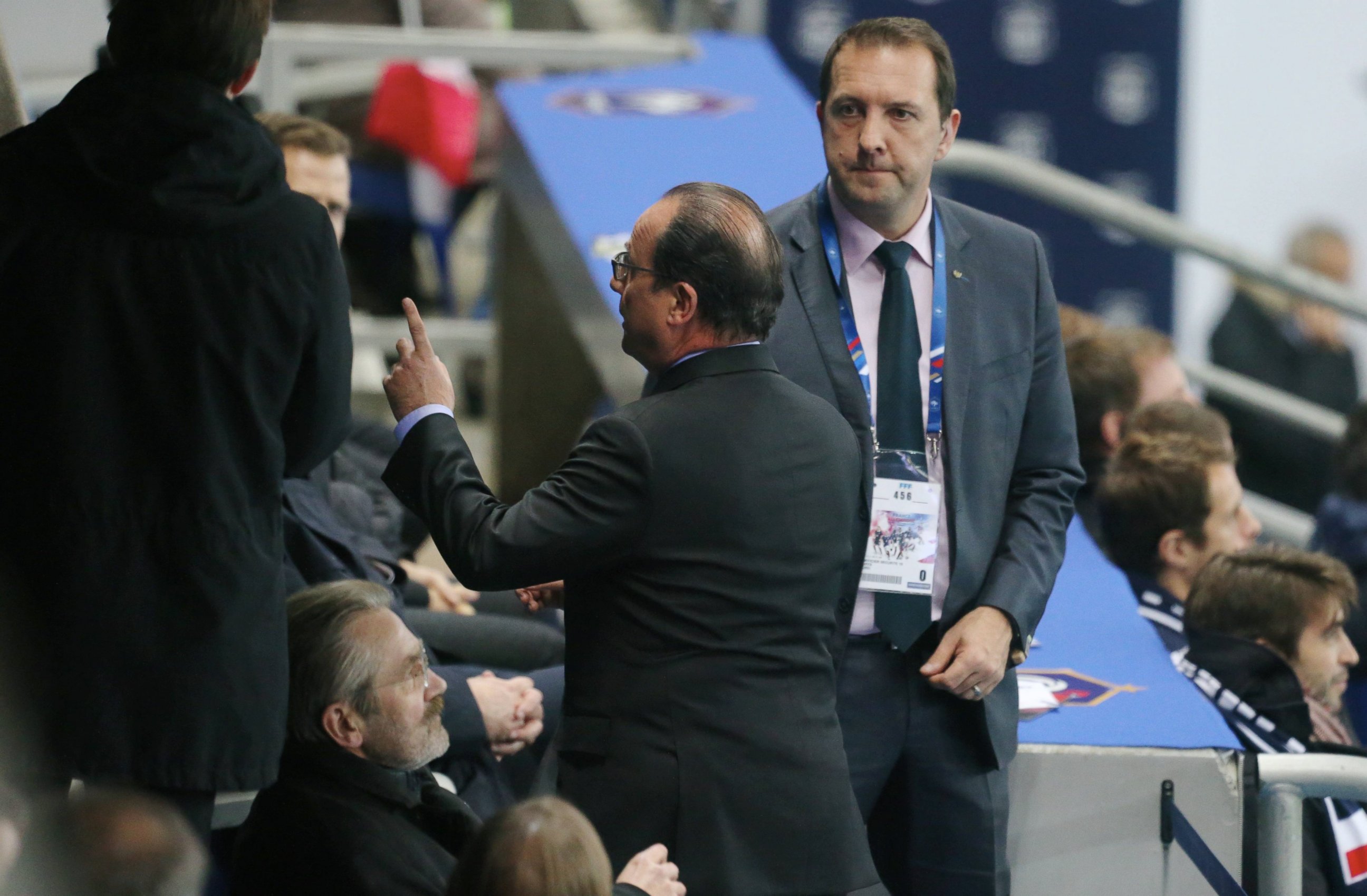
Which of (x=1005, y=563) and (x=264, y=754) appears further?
(x=1005, y=563)

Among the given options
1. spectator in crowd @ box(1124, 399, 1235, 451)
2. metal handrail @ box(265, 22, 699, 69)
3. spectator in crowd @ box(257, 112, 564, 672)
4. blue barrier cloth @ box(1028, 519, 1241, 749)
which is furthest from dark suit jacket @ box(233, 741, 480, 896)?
metal handrail @ box(265, 22, 699, 69)

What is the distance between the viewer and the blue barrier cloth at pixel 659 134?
493cm

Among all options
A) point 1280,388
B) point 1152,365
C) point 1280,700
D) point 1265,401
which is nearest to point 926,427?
point 1280,700

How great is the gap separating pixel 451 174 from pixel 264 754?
14.5 feet

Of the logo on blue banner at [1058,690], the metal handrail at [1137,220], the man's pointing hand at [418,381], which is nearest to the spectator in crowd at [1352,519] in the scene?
the metal handrail at [1137,220]

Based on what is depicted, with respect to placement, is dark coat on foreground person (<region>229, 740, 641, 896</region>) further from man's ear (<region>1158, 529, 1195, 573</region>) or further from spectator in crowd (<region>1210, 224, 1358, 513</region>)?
spectator in crowd (<region>1210, 224, 1358, 513</region>)

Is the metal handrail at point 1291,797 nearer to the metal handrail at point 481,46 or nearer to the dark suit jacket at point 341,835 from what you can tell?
the dark suit jacket at point 341,835

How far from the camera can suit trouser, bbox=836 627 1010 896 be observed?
107 inches

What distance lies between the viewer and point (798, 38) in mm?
6375

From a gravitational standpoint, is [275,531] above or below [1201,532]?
above

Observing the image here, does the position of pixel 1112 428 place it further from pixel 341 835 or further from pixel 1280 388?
pixel 341 835

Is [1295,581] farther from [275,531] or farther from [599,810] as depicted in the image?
[275,531]

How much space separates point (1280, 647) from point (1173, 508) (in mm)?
468

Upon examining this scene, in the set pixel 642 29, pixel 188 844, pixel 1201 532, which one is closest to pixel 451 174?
pixel 642 29
